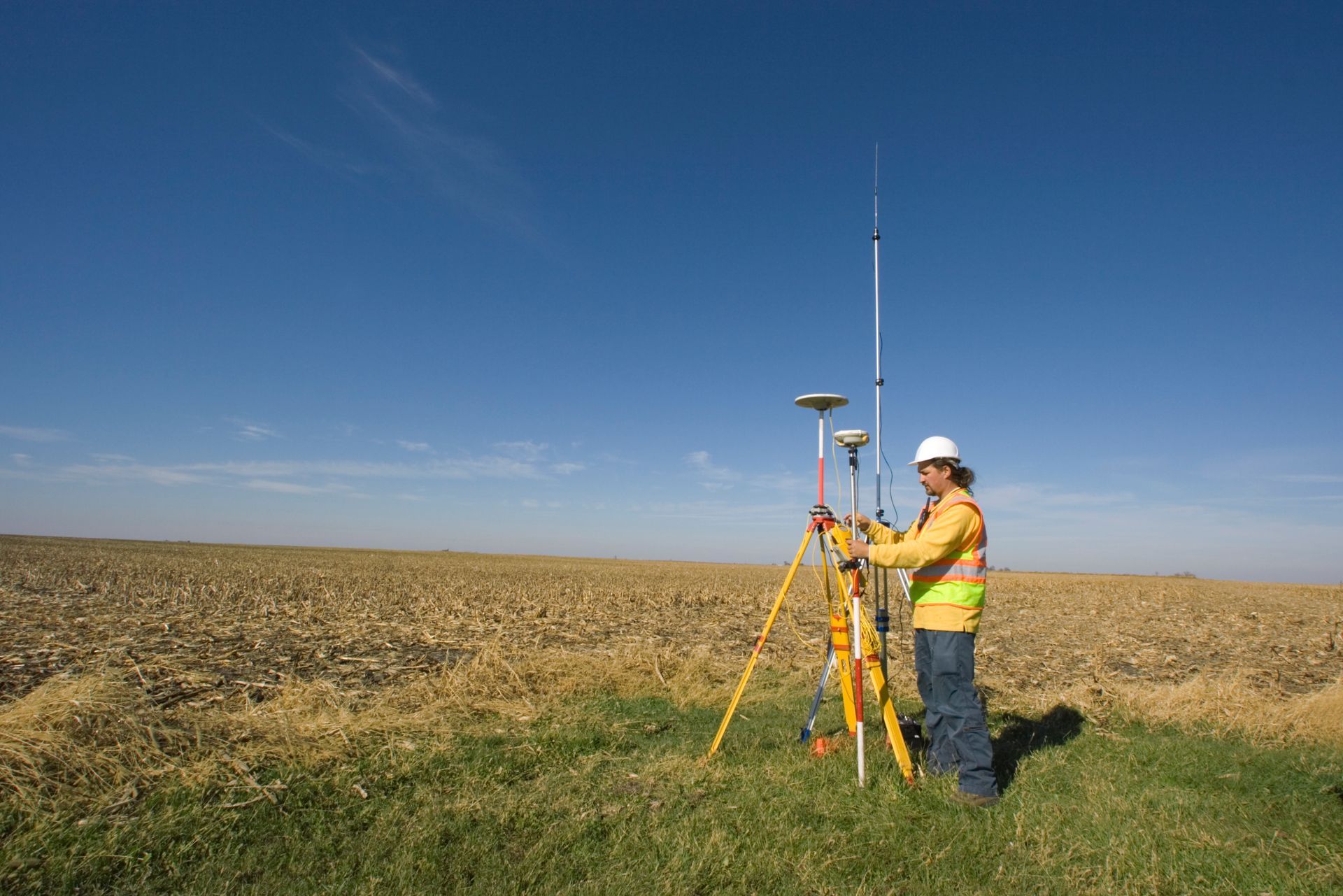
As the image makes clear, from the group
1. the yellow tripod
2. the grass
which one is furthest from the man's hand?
the grass

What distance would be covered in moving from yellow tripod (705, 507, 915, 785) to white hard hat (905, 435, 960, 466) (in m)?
0.85

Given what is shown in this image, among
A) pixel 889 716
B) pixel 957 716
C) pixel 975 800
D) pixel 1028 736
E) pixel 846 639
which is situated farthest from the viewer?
pixel 1028 736

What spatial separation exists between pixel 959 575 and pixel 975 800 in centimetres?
155

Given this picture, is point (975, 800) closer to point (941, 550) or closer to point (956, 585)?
point (956, 585)

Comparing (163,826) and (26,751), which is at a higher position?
(26,751)

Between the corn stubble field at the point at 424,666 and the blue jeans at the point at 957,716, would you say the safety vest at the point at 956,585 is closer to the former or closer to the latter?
the blue jeans at the point at 957,716

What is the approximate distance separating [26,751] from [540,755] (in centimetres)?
346

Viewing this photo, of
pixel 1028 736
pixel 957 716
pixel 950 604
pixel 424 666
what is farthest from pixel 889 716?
pixel 424 666

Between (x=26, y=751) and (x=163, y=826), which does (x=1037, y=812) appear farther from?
(x=26, y=751)

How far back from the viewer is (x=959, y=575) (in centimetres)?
498

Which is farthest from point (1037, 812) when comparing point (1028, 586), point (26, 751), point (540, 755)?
point (1028, 586)

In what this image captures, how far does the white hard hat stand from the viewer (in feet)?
17.4

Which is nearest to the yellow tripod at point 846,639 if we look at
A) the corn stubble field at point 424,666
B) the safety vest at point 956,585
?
the safety vest at point 956,585

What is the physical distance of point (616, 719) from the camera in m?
6.98
